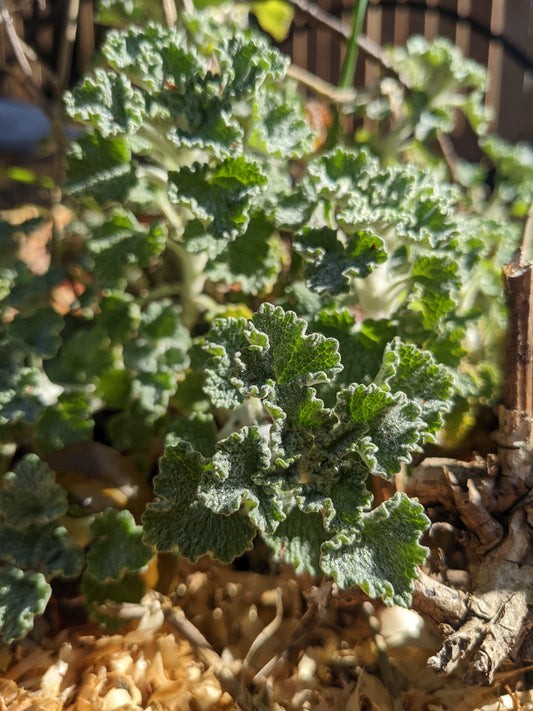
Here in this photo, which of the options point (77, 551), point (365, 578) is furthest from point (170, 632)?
point (365, 578)

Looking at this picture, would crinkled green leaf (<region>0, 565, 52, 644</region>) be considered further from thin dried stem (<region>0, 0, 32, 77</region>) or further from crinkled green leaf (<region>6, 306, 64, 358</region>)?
thin dried stem (<region>0, 0, 32, 77</region>)

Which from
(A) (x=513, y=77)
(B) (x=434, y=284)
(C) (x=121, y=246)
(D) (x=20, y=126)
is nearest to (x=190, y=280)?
(C) (x=121, y=246)

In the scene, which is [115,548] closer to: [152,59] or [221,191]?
[221,191]

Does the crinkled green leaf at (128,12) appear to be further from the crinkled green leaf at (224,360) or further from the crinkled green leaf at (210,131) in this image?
the crinkled green leaf at (224,360)

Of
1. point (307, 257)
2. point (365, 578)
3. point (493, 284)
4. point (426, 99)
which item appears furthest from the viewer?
point (426, 99)

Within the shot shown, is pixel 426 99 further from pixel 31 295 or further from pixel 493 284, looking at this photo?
pixel 31 295

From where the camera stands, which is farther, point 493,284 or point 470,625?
point 493,284
